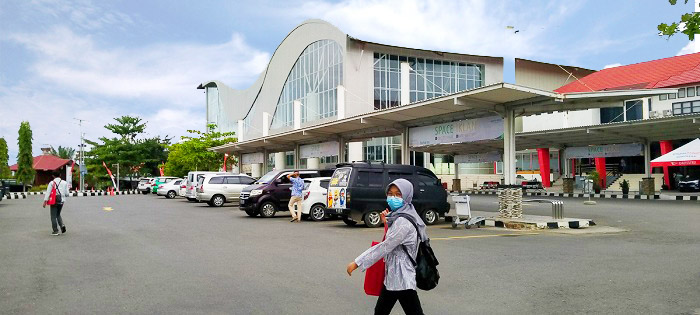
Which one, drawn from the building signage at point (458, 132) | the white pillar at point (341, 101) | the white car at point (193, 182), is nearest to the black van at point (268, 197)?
the building signage at point (458, 132)

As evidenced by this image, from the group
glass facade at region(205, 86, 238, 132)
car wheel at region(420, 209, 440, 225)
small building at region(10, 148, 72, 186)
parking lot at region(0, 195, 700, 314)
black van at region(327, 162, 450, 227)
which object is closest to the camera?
parking lot at region(0, 195, 700, 314)

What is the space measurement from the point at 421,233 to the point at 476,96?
41.6 feet

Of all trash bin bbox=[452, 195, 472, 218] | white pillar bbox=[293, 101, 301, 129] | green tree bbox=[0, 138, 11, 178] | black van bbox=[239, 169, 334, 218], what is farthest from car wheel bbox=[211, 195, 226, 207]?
green tree bbox=[0, 138, 11, 178]

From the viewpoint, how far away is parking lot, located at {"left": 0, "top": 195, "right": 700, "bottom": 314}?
6.13 meters

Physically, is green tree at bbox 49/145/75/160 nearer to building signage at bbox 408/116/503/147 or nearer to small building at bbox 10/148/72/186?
small building at bbox 10/148/72/186

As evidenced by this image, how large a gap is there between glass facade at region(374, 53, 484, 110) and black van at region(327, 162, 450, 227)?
33.0 meters

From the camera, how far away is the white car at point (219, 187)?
26078mm

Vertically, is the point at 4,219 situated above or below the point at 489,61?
below

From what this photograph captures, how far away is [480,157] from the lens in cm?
4066

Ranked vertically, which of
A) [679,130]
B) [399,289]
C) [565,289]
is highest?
[679,130]

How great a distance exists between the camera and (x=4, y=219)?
18484 millimetres

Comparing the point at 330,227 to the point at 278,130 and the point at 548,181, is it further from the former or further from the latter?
the point at 278,130

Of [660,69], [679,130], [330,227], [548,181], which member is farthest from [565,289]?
[660,69]

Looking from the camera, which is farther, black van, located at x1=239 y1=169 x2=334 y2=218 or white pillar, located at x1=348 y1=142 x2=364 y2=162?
white pillar, located at x1=348 y1=142 x2=364 y2=162
